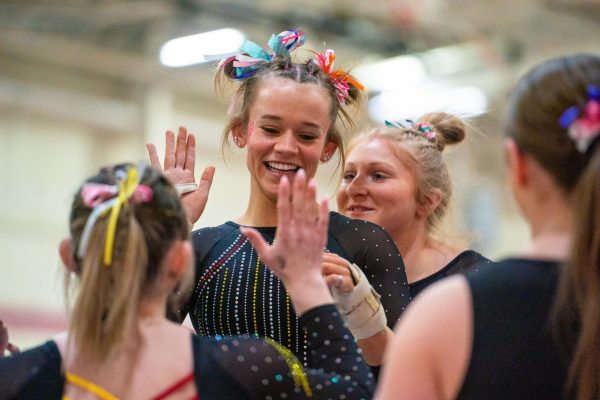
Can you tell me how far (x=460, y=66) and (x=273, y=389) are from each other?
8517mm

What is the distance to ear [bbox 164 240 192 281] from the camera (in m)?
1.65

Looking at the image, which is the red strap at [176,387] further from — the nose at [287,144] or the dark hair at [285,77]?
the dark hair at [285,77]

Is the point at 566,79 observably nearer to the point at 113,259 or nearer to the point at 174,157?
the point at 113,259

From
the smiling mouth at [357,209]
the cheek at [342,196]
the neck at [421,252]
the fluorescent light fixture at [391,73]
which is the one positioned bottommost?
the fluorescent light fixture at [391,73]

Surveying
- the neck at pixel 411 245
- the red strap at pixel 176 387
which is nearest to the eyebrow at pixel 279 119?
the neck at pixel 411 245

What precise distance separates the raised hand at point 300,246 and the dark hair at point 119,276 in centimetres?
18

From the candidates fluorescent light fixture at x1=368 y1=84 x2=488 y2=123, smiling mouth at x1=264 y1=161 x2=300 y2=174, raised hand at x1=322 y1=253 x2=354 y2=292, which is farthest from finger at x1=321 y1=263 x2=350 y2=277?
fluorescent light fixture at x1=368 y1=84 x2=488 y2=123

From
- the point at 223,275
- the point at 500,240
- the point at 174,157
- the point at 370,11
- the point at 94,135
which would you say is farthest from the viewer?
the point at 500,240

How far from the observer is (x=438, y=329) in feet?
4.58

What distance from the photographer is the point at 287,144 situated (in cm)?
242

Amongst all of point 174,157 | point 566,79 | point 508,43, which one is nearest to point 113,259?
point 566,79

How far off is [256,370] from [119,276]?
29 centimetres

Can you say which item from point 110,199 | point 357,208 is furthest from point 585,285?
point 357,208

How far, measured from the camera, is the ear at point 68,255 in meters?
1.69
